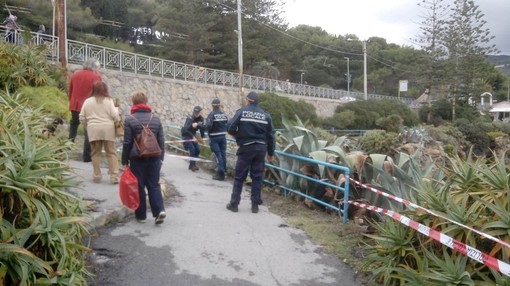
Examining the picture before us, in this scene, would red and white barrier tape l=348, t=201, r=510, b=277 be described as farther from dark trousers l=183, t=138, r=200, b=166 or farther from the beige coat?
dark trousers l=183, t=138, r=200, b=166

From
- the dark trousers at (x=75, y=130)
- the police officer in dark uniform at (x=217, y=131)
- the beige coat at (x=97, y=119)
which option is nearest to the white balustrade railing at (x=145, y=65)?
the dark trousers at (x=75, y=130)

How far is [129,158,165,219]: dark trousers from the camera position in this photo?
17.5 ft

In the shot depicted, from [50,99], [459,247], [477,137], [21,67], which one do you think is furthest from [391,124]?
[459,247]

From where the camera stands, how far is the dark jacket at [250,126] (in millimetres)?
6230

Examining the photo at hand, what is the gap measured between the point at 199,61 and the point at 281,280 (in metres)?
36.6

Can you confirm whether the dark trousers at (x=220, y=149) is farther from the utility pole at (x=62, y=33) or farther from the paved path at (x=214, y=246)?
the utility pole at (x=62, y=33)

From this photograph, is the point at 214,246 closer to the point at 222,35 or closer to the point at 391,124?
the point at 391,124

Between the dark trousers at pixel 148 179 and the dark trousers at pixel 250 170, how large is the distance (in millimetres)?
1249

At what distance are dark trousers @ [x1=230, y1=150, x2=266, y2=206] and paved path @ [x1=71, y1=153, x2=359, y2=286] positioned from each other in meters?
0.26

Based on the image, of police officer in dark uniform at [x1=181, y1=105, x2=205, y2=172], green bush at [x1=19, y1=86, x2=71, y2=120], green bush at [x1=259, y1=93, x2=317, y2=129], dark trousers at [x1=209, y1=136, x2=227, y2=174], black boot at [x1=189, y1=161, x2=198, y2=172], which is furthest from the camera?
green bush at [x1=259, y1=93, x2=317, y2=129]

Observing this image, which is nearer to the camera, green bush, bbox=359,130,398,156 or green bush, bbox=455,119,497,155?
green bush, bbox=359,130,398,156

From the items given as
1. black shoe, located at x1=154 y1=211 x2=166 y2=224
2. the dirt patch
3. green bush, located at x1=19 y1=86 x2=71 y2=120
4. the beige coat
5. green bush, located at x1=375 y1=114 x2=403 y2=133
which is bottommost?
the dirt patch

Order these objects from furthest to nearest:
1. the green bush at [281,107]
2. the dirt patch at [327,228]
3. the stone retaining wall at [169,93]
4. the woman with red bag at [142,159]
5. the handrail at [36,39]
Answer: the green bush at [281,107] < the stone retaining wall at [169,93] < the handrail at [36,39] < the woman with red bag at [142,159] < the dirt patch at [327,228]

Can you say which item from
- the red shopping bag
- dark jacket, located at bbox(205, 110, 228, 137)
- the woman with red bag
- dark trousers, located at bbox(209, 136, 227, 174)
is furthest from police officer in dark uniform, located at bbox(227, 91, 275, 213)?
dark trousers, located at bbox(209, 136, 227, 174)
